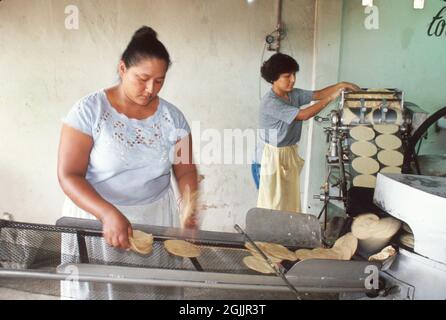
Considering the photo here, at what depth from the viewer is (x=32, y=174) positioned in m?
2.44

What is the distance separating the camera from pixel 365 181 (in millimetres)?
2465

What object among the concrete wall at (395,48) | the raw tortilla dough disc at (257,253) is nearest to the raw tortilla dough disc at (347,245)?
the raw tortilla dough disc at (257,253)

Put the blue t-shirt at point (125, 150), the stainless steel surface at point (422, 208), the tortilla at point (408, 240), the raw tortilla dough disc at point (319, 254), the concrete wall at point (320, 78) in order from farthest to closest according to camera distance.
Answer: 1. the concrete wall at point (320, 78)
2. the blue t-shirt at point (125, 150)
3. the raw tortilla dough disc at point (319, 254)
4. the tortilla at point (408, 240)
5. the stainless steel surface at point (422, 208)

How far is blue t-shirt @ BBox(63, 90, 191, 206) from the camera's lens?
7.16 ft

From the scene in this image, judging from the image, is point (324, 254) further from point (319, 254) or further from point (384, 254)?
point (384, 254)

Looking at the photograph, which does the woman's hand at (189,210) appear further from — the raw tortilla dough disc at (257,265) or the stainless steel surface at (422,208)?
the stainless steel surface at (422,208)

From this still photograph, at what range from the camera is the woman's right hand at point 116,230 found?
1854 mm

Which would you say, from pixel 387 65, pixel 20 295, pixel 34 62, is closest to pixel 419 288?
pixel 387 65

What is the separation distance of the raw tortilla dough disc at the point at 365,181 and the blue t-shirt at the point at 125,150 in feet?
3.61

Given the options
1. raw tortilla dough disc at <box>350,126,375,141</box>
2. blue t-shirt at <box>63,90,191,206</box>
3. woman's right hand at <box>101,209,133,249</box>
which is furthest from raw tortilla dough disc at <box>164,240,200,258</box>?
raw tortilla dough disc at <box>350,126,375,141</box>

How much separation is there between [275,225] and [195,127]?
2.48ft

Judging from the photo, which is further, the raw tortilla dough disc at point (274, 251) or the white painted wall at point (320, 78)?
the white painted wall at point (320, 78)

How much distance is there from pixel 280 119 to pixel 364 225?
2.70 feet

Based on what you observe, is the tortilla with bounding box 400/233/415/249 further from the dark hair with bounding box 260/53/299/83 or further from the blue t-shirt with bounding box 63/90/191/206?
the blue t-shirt with bounding box 63/90/191/206
